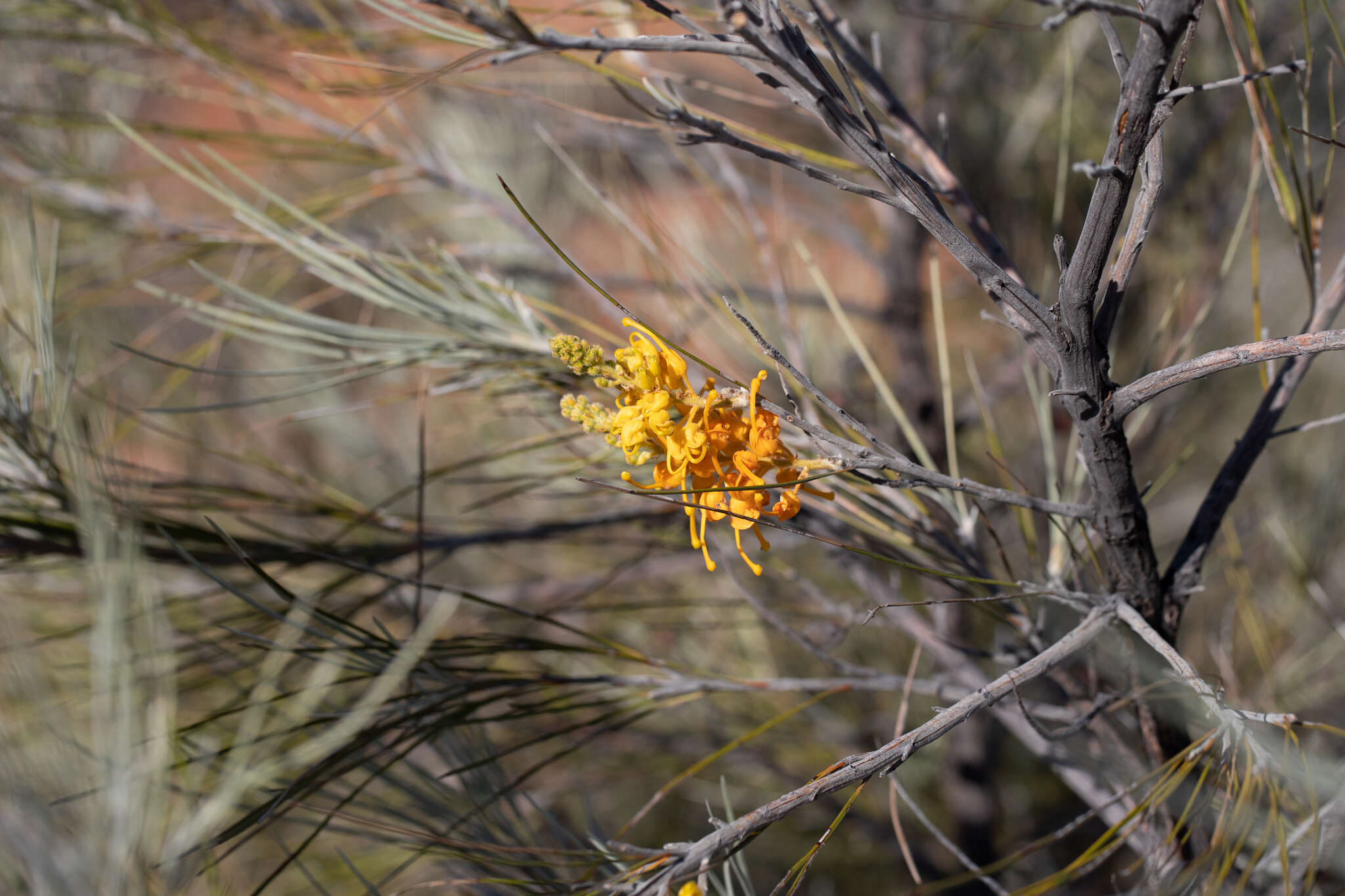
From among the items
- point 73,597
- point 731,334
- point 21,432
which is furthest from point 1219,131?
point 73,597

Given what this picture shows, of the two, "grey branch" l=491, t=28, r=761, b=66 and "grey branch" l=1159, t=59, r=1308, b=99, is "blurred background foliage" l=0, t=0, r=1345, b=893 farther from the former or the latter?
"grey branch" l=1159, t=59, r=1308, b=99

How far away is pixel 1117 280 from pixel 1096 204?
4cm

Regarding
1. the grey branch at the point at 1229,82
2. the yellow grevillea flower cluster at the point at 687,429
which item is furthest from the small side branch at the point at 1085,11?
the yellow grevillea flower cluster at the point at 687,429

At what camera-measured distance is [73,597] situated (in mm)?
643

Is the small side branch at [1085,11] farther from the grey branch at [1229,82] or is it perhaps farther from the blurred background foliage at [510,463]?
the blurred background foliage at [510,463]

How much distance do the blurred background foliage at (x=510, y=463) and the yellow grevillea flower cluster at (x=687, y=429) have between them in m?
0.10

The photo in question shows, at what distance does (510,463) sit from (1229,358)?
30.7 inches

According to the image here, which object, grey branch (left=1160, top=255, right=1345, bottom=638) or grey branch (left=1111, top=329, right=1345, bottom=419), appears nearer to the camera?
grey branch (left=1111, top=329, right=1345, bottom=419)

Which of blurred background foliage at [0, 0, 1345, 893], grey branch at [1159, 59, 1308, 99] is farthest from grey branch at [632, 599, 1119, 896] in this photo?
grey branch at [1159, 59, 1308, 99]

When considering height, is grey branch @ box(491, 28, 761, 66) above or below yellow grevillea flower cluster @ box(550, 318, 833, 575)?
above

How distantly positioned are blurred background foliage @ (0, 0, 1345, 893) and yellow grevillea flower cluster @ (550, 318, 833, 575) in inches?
3.7

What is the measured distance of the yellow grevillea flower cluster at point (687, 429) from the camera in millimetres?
302

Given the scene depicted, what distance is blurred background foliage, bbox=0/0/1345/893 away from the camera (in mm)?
372

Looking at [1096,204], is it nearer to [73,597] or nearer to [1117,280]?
[1117,280]
